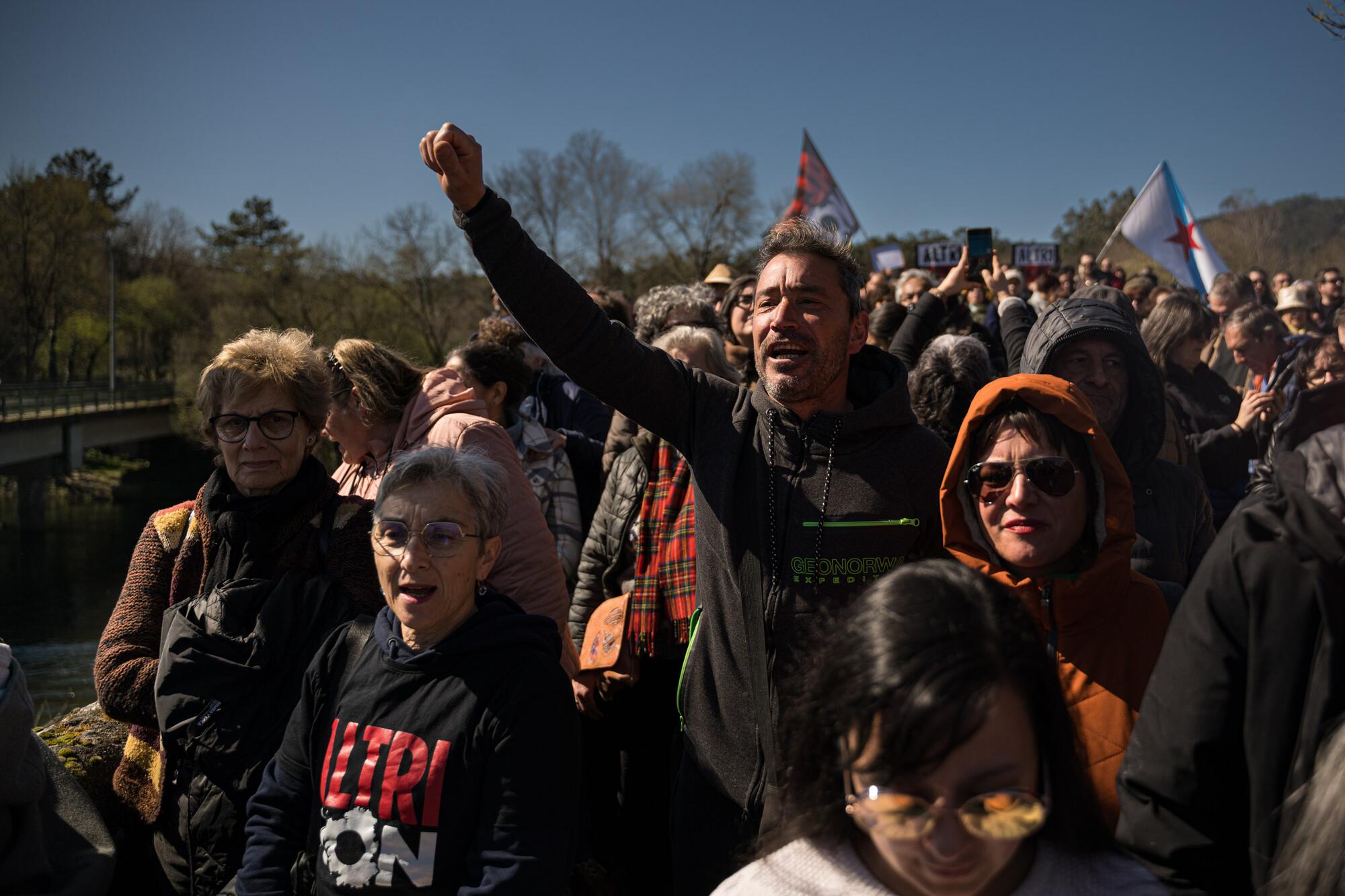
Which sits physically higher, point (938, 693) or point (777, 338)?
point (777, 338)

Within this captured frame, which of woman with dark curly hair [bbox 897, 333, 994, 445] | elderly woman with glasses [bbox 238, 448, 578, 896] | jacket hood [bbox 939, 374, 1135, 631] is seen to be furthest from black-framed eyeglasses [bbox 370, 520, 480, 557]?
woman with dark curly hair [bbox 897, 333, 994, 445]

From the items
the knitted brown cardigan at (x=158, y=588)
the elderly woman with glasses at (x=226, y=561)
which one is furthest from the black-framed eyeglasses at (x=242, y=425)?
the knitted brown cardigan at (x=158, y=588)

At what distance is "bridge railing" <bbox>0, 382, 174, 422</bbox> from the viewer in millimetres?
31298

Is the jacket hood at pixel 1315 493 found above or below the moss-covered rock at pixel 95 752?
above

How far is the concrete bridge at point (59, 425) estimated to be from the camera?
30797mm

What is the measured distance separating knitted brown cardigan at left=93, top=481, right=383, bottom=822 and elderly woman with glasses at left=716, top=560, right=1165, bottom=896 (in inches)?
67.4

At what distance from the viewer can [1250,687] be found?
1374mm

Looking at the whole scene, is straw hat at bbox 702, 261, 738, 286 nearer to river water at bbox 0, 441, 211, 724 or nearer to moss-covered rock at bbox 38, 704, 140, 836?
river water at bbox 0, 441, 211, 724

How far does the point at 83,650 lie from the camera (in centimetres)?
1323

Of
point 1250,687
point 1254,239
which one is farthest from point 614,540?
point 1254,239

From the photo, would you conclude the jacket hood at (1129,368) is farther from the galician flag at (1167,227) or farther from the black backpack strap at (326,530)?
the galician flag at (1167,227)

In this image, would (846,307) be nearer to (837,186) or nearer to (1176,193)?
(1176,193)

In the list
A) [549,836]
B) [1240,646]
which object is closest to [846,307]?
[1240,646]

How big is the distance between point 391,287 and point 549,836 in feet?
126
